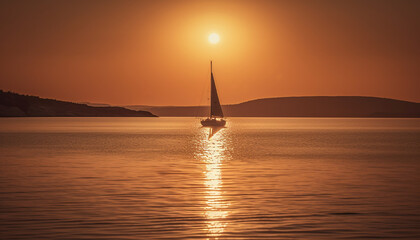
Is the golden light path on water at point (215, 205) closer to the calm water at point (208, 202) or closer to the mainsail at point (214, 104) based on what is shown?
the calm water at point (208, 202)

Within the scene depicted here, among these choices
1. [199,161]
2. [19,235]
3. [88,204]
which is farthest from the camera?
[199,161]

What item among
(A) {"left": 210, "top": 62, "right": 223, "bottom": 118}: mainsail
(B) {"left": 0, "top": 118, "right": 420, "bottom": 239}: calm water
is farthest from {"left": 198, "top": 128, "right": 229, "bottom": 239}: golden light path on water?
(A) {"left": 210, "top": 62, "right": 223, "bottom": 118}: mainsail

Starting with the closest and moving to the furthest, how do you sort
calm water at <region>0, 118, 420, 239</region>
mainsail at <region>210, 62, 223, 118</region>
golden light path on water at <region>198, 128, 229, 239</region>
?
calm water at <region>0, 118, 420, 239</region> < golden light path on water at <region>198, 128, 229, 239</region> < mainsail at <region>210, 62, 223, 118</region>

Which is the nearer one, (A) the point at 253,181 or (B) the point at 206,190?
(B) the point at 206,190

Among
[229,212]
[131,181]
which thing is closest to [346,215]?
[229,212]

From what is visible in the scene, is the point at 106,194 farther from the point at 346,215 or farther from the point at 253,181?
the point at 346,215

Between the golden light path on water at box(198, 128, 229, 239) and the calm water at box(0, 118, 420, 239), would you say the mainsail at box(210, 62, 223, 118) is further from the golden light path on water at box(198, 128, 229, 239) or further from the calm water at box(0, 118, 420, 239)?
the golden light path on water at box(198, 128, 229, 239)

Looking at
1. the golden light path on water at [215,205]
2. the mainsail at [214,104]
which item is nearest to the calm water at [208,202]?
the golden light path on water at [215,205]

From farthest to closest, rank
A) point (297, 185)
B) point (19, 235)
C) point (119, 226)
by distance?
point (297, 185) < point (119, 226) < point (19, 235)

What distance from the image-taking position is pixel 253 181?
3303 cm

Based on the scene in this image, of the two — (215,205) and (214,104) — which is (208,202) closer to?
(215,205)

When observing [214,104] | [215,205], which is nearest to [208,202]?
[215,205]

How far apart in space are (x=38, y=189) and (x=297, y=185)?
13.2 metres

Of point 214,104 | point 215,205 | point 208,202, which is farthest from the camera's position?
point 214,104
